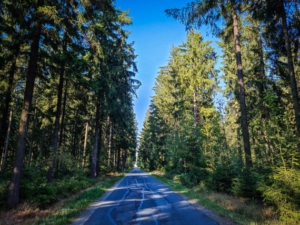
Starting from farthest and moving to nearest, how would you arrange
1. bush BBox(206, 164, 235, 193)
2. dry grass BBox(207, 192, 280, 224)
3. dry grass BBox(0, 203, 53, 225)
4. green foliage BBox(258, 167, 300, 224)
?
1. bush BBox(206, 164, 235, 193)
2. dry grass BBox(207, 192, 280, 224)
3. dry grass BBox(0, 203, 53, 225)
4. green foliage BBox(258, 167, 300, 224)

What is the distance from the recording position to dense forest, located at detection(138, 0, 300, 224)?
6.96 meters

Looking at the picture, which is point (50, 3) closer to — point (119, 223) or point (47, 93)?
point (119, 223)

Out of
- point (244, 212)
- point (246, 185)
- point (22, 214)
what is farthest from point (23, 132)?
point (246, 185)

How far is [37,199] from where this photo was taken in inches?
337

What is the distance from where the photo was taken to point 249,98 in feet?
56.1

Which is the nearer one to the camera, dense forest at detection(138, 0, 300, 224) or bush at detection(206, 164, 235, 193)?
dense forest at detection(138, 0, 300, 224)

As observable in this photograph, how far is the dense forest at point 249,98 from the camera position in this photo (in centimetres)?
696

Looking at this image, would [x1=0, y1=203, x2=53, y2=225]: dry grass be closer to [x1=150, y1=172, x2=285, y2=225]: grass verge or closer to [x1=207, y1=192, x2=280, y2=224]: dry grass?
[x1=150, y1=172, x2=285, y2=225]: grass verge

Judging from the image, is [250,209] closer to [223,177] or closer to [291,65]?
[223,177]

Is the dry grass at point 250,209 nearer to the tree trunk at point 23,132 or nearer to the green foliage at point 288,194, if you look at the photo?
the green foliage at point 288,194

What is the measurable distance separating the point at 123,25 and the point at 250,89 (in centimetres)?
1575

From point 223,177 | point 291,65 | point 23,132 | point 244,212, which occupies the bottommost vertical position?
point 244,212

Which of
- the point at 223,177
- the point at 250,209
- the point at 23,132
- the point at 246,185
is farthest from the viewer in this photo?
the point at 223,177

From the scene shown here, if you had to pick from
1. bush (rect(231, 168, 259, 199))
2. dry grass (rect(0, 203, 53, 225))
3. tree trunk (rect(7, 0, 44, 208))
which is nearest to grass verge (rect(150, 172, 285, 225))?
bush (rect(231, 168, 259, 199))
